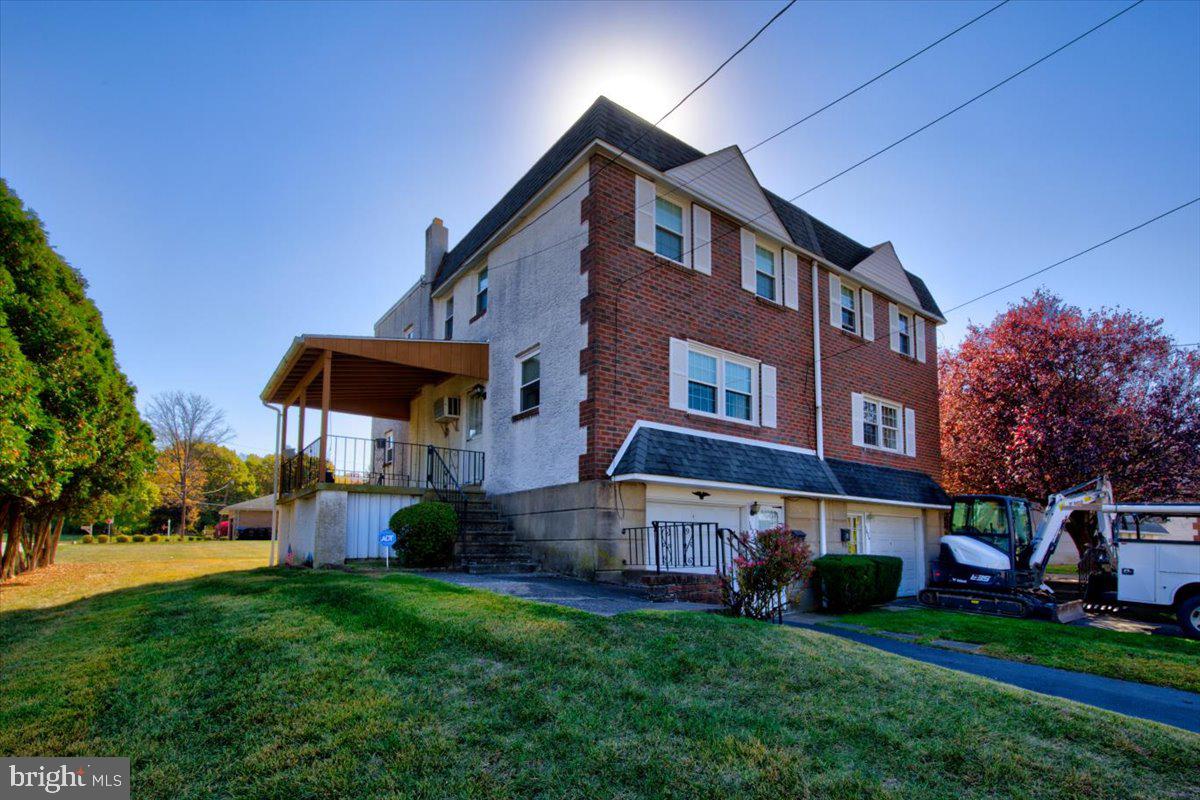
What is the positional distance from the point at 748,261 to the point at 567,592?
8.52 metres

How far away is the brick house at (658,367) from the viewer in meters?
11.7

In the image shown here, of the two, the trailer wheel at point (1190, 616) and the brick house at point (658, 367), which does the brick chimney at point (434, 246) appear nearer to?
the brick house at point (658, 367)

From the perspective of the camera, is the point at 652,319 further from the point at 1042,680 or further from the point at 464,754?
the point at 464,754

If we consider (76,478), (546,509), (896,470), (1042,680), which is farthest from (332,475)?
(896,470)

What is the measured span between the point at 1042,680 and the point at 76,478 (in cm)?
1936

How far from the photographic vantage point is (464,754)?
3.85m

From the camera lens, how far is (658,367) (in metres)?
12.4

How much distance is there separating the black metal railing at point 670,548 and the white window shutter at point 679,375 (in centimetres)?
226

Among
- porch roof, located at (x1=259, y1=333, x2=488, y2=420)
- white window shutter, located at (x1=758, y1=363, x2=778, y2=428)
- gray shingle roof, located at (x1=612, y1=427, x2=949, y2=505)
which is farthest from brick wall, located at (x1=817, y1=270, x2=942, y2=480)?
porch roof, located at (x1=259, y1=333, x2=488, y2=420)

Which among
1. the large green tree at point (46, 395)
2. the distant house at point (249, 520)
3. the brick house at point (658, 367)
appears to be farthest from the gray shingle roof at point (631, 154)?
the distant house at point (249, 520)

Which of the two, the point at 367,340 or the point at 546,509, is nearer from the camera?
the point at 546,509

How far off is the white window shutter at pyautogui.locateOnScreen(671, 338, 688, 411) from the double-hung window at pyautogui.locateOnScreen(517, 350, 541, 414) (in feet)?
8.52

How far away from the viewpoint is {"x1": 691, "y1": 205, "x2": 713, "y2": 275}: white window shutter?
13.4m

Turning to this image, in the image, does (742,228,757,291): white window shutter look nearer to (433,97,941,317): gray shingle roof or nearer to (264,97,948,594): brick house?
(264,97,948,594): brick house
